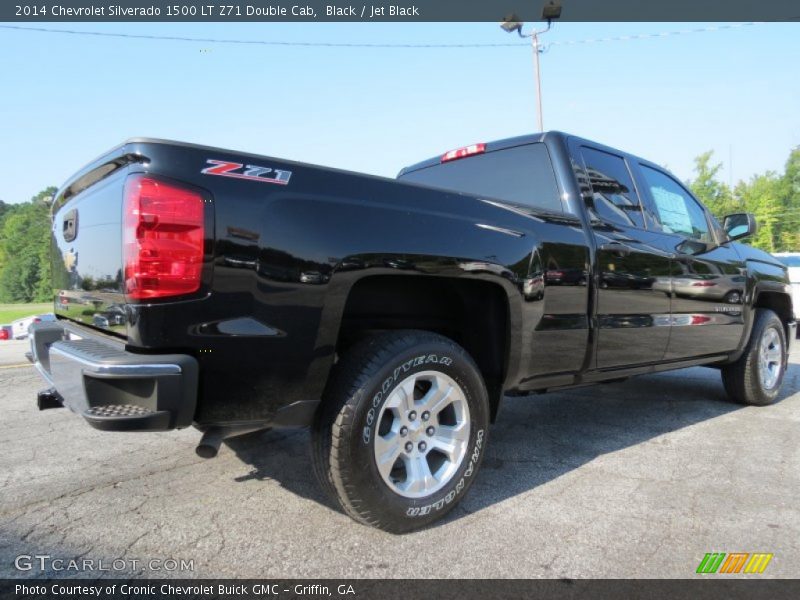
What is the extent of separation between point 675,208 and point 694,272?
1.86 ft

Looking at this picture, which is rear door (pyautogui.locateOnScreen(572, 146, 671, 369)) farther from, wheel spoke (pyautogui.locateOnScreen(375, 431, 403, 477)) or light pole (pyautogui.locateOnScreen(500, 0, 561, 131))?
light pole (pyautogui.locateOnScreen(500, 0, 561, 131))

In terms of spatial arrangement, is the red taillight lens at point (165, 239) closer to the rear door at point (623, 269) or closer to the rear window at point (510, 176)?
the rear window at point (510, 176)

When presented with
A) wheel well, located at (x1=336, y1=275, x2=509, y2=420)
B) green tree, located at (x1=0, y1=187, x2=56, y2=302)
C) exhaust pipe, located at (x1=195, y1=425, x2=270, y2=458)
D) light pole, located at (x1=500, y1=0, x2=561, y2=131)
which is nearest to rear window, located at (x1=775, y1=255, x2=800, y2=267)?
light pole, located at (x1=500, y1=0, x2=561, y2=131)

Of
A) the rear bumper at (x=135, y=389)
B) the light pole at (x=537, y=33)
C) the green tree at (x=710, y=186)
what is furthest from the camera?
the green tree at (x=710, y=186)

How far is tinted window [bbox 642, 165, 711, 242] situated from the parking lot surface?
151cm

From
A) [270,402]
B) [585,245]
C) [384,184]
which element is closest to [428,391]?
[270,402]

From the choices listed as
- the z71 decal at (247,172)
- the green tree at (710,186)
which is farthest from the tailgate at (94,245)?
the green tree at (710,186)

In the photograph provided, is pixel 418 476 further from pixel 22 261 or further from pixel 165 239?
pixel 22 261

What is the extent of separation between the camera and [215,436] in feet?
6.48

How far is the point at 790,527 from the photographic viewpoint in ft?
7.86

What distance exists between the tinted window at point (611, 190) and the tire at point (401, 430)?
60.3 inches

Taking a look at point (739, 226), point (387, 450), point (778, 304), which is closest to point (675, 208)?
point (739, 226)

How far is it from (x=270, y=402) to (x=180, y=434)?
7.00ft

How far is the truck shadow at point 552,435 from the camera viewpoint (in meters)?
2.91
